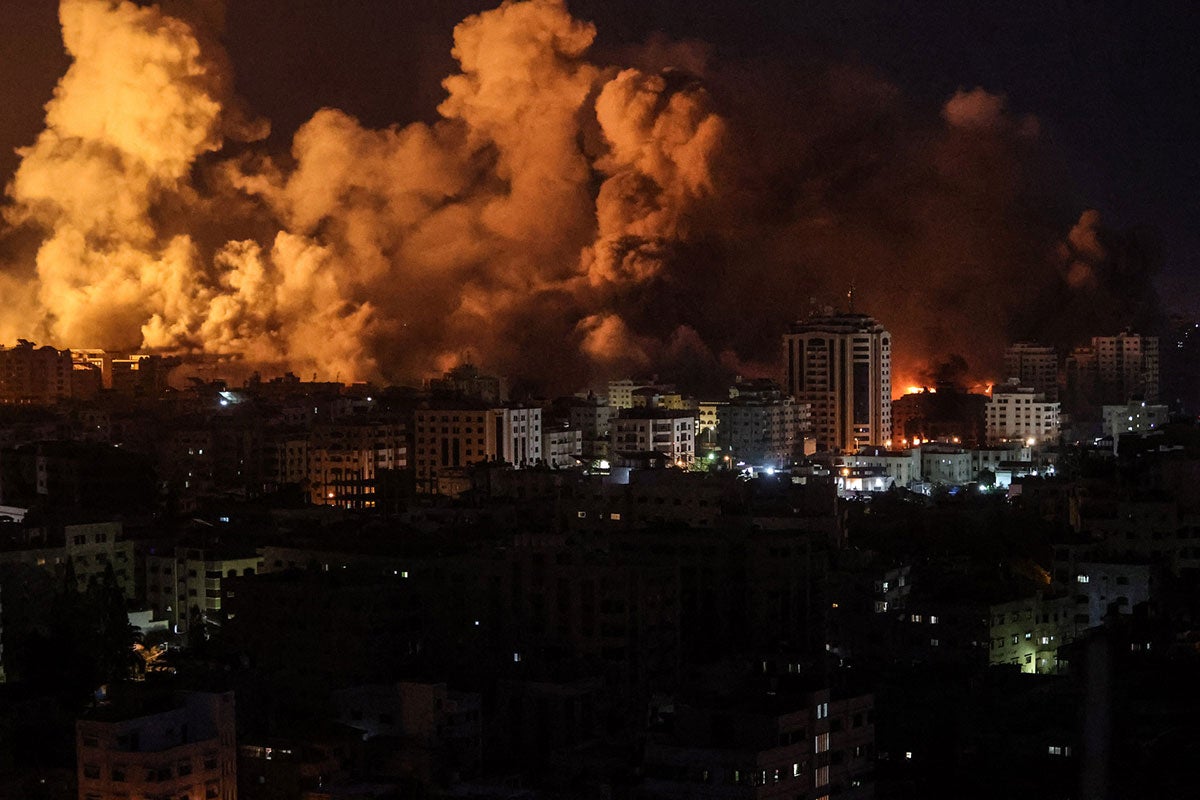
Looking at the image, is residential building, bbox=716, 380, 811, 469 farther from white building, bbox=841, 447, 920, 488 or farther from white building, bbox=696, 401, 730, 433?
white building, bbox=841, 447, 920, 488

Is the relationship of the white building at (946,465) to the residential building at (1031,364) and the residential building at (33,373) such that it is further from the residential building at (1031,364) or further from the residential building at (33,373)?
the residential building at (33,373)

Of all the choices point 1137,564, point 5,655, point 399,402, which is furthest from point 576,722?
point 399,402

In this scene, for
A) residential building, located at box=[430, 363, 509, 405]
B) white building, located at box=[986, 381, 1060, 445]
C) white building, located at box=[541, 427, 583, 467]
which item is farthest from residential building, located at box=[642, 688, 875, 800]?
white building, located at box=[986, 381, 1060, 445]

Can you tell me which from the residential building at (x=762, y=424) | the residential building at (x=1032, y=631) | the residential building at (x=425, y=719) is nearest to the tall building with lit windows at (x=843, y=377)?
the residential building at (x=762, y=424)

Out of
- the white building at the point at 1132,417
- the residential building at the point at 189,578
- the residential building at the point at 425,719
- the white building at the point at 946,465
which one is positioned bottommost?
the residential building at the point at 425,719

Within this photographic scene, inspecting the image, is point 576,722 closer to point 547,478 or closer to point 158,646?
point 158,646

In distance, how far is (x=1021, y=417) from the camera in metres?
43.4

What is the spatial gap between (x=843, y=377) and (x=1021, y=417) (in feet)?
11.3

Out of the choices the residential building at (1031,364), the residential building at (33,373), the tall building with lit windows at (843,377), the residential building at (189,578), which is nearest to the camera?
the residential building at (189,578)

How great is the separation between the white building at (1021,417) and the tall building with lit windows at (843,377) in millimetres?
2053

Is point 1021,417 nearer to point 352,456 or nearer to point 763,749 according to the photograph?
point 352,456

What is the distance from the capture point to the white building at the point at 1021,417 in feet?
141

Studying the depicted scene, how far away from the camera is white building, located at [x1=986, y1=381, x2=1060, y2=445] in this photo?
4288 centimetres

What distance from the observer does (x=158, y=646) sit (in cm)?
2231
